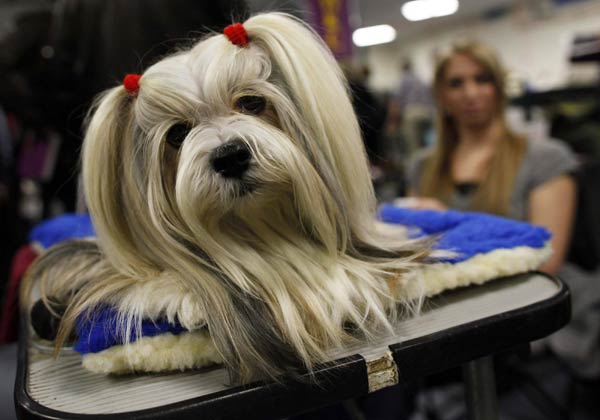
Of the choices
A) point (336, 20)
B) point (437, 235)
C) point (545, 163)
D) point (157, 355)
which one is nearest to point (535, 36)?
point (336, 20)

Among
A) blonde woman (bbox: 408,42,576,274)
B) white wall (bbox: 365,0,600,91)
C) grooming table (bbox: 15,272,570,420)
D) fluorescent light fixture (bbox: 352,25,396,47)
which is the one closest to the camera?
grooming table (bbox: 15,272,570,420)

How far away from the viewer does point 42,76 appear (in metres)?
1.64

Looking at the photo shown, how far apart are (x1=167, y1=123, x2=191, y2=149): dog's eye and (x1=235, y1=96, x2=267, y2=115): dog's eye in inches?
2.6

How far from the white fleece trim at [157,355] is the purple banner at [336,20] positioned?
5.01ft

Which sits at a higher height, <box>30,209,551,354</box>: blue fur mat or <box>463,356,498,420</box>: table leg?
<box>30,209,551,354</box>: blue fur mat

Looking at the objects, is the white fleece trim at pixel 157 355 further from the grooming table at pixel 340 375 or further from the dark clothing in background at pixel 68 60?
the dark clothing in background at pixel 68 60

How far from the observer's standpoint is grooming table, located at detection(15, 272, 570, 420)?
0.49 meters

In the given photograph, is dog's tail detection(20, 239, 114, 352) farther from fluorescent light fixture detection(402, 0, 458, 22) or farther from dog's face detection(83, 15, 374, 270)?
fluorescent light fixture detection(402, 0, 458, 22)

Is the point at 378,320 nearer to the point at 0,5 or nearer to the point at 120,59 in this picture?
the point at 120,59

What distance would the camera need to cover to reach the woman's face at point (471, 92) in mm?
1573

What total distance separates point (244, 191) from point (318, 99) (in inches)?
5.6

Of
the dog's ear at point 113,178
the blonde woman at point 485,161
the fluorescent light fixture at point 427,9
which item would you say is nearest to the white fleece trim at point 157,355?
the dog's ear at point 113,178

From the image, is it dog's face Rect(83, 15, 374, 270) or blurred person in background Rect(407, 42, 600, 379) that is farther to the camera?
blurred person in background Rect(407, 42, 600, 379)

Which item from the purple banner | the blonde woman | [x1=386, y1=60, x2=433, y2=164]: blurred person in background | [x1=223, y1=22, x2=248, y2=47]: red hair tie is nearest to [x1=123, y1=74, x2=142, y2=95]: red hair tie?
[x1=223, y1=22, x2=248, y2=47]: red hair tie
